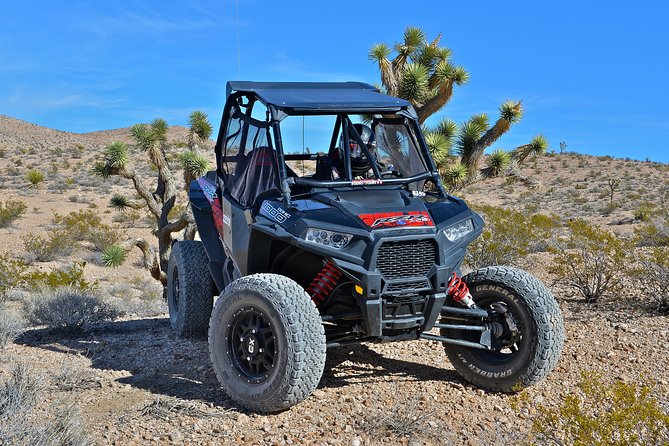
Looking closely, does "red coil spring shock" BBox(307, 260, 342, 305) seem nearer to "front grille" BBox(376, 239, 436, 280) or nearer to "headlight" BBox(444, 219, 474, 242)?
"front grille" BBox(376, 239, 436, 280)

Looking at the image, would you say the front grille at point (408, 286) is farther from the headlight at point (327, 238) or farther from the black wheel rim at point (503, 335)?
the black wheel rim at point (503, 335)

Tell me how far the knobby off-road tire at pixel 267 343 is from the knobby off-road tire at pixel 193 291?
2.27 m

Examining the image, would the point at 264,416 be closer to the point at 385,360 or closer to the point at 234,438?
the point at 234,438

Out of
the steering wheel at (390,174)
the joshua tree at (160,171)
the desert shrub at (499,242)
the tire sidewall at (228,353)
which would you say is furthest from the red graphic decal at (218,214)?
the desert shrub at (499,242)

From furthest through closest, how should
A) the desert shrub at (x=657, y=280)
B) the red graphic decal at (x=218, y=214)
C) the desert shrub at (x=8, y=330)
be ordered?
the desert shrub at (x=657, y=280) < the desert shrub at (x=8, y=330) < the red graphic decal at (x=218, y=214)

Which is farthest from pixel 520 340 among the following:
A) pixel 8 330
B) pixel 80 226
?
pixel 80 226

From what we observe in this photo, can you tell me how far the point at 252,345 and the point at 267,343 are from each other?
18 centimetres

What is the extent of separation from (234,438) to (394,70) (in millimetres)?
13184

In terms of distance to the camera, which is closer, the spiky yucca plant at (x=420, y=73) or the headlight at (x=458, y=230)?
the headlight at (x=458, y=230)

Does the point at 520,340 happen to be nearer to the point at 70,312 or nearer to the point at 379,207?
the point at 379,207

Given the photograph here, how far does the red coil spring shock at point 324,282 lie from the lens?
237 inches

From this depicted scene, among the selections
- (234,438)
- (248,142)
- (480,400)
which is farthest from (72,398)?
(480,400)

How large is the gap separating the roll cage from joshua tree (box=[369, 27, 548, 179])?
8451mm

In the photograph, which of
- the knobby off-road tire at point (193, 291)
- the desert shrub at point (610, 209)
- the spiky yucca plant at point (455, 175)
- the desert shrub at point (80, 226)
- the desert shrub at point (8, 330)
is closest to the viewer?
the desert shrub at point (8, 330)
